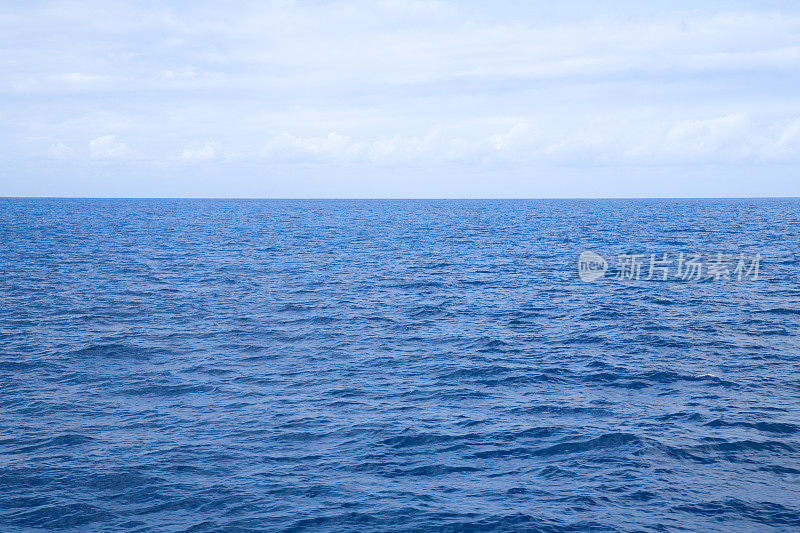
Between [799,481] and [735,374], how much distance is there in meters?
11.9

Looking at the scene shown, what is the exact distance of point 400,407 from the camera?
28.5 m

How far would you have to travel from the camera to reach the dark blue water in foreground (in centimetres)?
2006

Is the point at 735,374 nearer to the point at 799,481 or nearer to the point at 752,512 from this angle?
the point at 799,481

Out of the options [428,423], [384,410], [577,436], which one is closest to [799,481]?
[577,436]

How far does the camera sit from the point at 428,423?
2656 centimetres

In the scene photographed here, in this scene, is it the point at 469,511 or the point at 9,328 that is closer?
the point at 469,511

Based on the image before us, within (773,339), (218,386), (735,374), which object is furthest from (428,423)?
(773,339)

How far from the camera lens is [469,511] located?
19.7 metres

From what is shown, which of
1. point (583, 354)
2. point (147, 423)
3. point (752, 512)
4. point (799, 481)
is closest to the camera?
point (752, 512)

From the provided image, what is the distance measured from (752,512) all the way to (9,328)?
138 ft

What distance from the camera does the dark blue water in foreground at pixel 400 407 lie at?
20.1m

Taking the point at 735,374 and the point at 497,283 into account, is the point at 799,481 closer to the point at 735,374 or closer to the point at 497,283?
the point at 735,374

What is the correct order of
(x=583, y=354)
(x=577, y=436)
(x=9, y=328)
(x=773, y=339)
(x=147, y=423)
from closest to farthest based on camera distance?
A: (x=577, y=436), (x=147, y=423), (x=583, y=354), (x=773, y=339), (x=9, y=328)

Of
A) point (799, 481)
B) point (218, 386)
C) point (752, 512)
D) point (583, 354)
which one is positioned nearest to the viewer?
point (752, 512)
